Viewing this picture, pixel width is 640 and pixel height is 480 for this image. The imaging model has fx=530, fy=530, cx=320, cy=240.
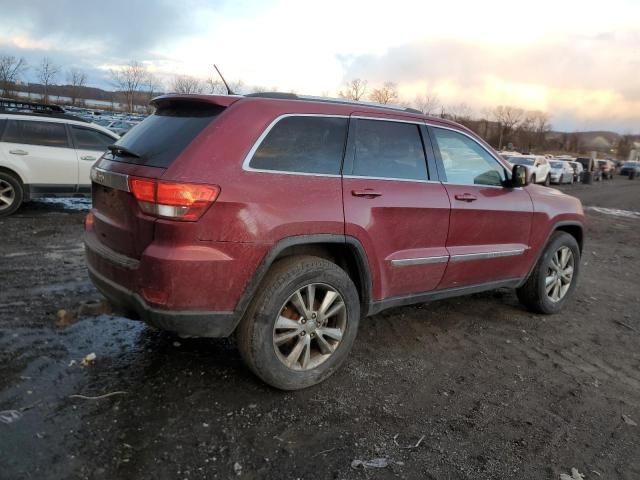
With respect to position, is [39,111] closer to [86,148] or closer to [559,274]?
[86,148]

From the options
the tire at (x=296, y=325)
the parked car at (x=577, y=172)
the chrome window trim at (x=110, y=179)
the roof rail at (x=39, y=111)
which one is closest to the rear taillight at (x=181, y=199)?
the chrome window trim at (x=110, y=179)

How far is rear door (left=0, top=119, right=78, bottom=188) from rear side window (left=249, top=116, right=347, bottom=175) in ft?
23.5

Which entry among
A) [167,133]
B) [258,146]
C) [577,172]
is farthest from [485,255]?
[577,172]

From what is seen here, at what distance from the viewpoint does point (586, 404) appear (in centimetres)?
353

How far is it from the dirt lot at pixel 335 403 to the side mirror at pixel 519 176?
1.32 meters

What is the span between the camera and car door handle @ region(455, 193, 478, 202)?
416cm

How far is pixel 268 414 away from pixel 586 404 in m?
2.12

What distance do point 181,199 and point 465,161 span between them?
2.54 m

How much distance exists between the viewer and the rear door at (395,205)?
139 inches

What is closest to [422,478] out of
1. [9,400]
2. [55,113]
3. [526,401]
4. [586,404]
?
[526,401]

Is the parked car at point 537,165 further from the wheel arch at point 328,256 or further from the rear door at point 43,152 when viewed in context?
the wheel arch at point 328,256

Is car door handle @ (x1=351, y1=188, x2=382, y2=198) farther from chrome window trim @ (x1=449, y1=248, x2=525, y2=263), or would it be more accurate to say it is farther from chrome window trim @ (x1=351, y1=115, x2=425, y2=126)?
chrome window trim @ (x1=449, y1=248, x2=525, y2=263)

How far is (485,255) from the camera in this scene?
445 cm

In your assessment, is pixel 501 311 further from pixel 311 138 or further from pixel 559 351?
pixel 311 138
